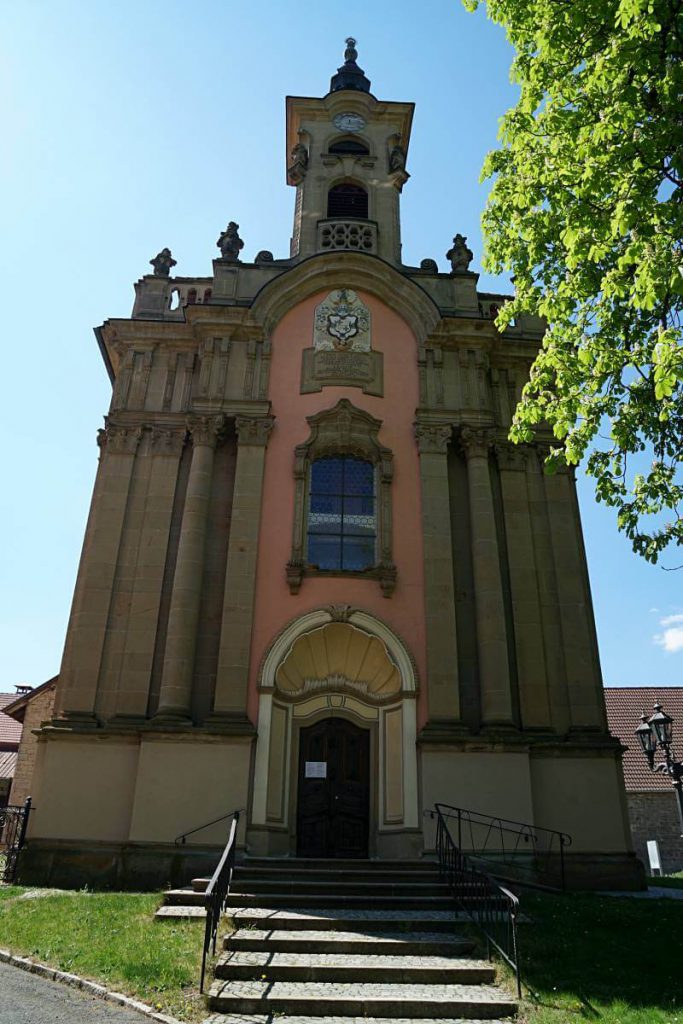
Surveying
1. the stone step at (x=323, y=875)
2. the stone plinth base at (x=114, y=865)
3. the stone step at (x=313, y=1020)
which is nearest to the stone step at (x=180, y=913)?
the stone step at (x=323, y=875)

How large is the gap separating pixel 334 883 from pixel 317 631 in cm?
556

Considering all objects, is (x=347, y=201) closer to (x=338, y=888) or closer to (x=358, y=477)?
(x=358, y=477)

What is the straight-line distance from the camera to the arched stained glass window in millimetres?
16312

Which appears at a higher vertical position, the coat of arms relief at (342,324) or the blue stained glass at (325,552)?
the coat of arms relief at (342,324)

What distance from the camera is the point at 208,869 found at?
1300cm

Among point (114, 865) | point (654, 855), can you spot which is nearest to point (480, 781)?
point (114, 865)

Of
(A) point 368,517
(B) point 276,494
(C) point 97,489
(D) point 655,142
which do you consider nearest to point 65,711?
(C) point 97,489

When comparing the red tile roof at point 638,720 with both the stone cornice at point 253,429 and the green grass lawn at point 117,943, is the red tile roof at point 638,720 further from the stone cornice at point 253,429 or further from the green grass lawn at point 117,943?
the green grass lawn at point 117,943

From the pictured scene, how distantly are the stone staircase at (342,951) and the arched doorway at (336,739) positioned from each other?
8.03ft

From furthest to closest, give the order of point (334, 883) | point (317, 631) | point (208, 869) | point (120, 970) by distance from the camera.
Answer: point (317, 631) → point (208, 869) → point (334, 883) → point (120, 970)

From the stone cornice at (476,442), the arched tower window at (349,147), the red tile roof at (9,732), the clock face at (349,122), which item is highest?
the clock face at (349,122)

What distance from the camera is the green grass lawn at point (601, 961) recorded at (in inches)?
271

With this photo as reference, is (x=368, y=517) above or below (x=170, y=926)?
above

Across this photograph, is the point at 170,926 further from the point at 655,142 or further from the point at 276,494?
the point at 655,142
